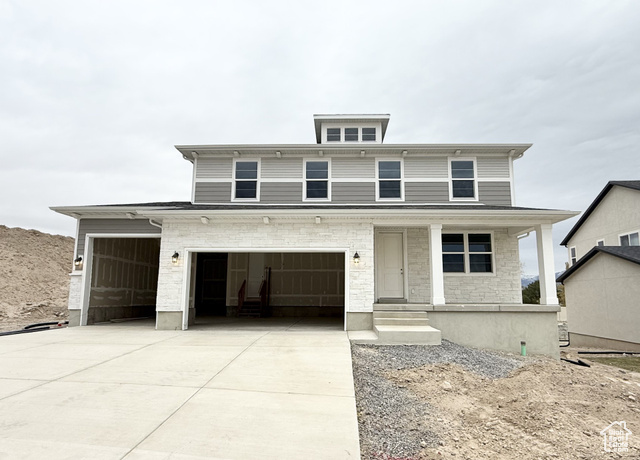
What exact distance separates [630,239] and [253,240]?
726 inches

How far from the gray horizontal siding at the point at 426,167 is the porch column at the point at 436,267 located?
3385 mm

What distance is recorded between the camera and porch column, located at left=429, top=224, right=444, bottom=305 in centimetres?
985

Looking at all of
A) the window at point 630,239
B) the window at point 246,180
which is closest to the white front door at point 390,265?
the window at point 246,180

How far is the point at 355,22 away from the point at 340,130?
13.1 ft

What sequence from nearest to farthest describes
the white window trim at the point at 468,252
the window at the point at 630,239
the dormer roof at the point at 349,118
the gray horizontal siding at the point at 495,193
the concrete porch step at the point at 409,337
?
1. the concrete porch step at the point at 409,337
2. the white window trim at the point at 468,252
3. the gray horizontal siding at the point at 495,193
4. the dormer roof at the point at 349,118
5. the window at the point at 630,239

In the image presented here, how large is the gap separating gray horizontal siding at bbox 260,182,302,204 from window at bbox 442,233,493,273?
5.32 m

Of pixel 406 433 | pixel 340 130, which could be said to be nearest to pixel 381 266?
pixel 340 130

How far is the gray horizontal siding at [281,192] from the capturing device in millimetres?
13086

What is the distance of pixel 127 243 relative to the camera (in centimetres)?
1357

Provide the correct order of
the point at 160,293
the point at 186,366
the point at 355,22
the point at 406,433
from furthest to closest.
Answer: the point at 355,22
the point at 160,293
the point at 186,366
the point at 406,433

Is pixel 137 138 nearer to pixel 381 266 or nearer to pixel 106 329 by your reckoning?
pixel 106 329

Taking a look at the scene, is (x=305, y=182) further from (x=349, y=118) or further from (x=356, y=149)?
(x=349, y=118)

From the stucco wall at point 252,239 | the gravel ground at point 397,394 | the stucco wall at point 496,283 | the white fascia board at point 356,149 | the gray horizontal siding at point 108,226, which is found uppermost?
the white fascia board at point 356,149

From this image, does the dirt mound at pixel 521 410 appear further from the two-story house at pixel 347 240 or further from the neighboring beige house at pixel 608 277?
the neighboring beige house at pixel 608 277
